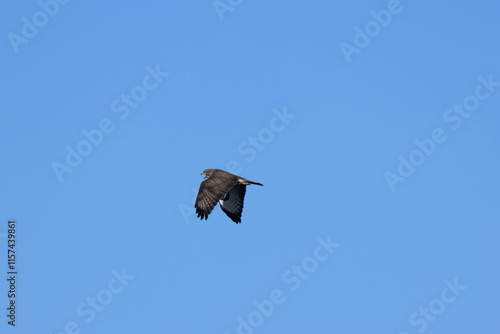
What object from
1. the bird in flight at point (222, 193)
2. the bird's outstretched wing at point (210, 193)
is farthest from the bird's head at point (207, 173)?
the bird's outstretched wing at point (210, 193)

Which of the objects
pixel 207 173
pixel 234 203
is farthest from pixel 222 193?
pixel 234 203

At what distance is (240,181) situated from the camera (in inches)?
1555

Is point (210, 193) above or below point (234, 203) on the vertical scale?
above

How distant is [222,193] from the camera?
3831cm

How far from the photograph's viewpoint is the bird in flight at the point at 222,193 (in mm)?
37562

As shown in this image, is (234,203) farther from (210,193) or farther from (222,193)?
(210,193)

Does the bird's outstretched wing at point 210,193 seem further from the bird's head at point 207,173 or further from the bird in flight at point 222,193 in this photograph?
the bird's head at point 207,173

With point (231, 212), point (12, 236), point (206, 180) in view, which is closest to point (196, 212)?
point (206, 180)

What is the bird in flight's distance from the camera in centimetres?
3756

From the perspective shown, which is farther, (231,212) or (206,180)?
(231,212)

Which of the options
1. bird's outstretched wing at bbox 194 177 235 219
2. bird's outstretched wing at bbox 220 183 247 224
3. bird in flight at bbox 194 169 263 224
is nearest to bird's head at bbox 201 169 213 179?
bird in flight at bbox 194 169 263 224

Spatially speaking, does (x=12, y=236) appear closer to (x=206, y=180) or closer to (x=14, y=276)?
(x=14, y=276)

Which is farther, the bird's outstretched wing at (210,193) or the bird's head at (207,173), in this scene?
the bird's head at (207,173)

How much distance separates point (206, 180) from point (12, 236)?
819 cm
